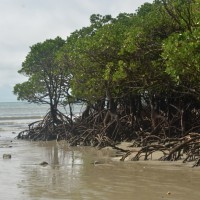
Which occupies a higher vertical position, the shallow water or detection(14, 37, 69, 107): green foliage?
detection(14, 37, 69, 107): green foliage

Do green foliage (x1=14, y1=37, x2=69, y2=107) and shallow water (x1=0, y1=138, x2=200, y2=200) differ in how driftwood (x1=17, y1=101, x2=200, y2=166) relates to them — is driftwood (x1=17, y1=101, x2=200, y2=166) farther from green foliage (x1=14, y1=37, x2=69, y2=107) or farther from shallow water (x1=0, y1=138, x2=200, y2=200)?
green foliage (x1=14, y1=37, x2=69, y2=107)

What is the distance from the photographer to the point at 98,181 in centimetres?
765

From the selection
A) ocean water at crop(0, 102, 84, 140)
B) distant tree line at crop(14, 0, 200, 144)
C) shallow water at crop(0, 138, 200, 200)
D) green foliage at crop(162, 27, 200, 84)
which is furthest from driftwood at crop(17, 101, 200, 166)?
green foliage at crop(162, 27, 200, 84)

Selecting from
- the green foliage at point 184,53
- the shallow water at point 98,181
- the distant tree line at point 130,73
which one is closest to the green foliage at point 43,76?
the distant tree line at point 130,73

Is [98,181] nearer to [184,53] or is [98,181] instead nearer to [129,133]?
[184,53]

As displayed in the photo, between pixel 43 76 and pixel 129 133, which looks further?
pixel 43 76

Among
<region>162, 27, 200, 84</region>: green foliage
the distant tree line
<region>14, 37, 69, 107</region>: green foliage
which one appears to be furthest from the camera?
<region>14, 37, 69, 107</region>: green foliage

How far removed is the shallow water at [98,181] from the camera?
6.42 metres

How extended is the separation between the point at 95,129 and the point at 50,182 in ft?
→ 26.5

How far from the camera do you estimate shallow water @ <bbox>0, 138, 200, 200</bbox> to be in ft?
21.1

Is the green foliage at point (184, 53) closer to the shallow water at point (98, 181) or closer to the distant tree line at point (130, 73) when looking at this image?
the distant tree line at point (130, 73)

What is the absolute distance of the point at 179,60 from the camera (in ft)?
26.1

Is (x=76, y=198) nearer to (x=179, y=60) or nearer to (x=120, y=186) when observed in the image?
(x=120, y=186)

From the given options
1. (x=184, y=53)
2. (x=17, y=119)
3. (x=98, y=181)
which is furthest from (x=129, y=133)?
(x=17, y=119)
